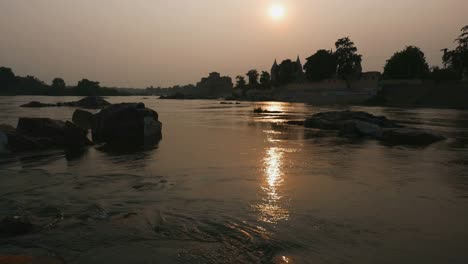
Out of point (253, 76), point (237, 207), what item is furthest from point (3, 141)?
point (253, 76)

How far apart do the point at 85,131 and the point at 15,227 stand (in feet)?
47.1

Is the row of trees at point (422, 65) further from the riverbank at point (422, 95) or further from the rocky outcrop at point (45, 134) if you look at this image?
the rocky outcrop at point (45, 134)

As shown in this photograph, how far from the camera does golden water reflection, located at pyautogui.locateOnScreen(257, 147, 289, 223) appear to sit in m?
8.42

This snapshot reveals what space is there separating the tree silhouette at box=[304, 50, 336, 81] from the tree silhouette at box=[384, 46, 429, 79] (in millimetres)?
18290

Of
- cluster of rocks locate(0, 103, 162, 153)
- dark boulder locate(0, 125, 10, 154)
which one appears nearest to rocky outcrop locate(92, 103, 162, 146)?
cluster of rocks locate(0, 103, 162, 153)

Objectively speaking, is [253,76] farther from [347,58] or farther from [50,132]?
[50,132]

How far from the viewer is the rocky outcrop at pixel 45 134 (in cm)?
1742

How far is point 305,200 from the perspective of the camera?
32.0 feet

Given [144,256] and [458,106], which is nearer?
[144,256]

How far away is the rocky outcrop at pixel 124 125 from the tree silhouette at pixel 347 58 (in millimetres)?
102320

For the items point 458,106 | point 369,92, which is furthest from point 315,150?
point 369,92

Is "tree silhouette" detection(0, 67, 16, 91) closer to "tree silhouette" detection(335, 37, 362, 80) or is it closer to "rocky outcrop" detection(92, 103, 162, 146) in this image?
"tree silhouette" detection(335, 37, 362, 80)

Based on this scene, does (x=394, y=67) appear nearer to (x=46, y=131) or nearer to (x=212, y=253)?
(x=46, y=131)

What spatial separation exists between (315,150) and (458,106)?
6962cm
